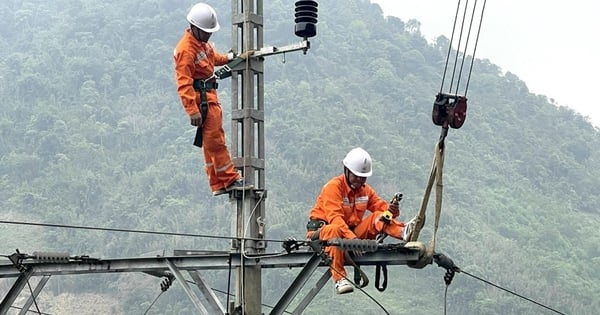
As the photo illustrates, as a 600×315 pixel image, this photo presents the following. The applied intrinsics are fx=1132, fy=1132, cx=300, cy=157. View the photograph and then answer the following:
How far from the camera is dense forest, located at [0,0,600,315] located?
305 ft

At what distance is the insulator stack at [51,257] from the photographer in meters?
11.1

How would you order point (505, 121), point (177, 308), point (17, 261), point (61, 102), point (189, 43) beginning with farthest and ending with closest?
point (505, 121) < point (61, 102) < point (177, 308) < point (189, 43) < point (17, 261)

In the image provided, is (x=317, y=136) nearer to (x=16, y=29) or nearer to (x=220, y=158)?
(x=16, y=29)

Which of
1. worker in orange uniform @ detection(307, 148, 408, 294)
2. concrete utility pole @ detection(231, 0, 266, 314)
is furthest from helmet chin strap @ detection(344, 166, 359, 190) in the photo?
concrete utility pole @ detection(231, 0, 266, 314)

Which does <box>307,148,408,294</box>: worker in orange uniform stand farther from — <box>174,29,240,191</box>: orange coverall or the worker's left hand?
<box>174,29,240,191</box>: orange coverall

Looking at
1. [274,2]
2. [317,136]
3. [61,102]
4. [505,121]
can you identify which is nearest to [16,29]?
[61,102]

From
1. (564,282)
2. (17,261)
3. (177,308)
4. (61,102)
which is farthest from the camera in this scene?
(61,102)

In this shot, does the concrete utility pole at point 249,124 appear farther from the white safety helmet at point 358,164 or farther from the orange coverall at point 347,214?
the white safety helmet at point 358,164

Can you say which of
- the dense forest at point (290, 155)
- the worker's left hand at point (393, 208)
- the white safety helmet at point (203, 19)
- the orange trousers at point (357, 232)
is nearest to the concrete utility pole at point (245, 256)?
the orange trousers at point (357, 232)

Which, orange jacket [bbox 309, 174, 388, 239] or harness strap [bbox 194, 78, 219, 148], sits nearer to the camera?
orange jacket [bbox 309, 174, 388, 239]

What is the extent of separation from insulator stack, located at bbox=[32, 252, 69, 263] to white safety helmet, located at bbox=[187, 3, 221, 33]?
Result: 10.2 ft

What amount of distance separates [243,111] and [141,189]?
93.0 m

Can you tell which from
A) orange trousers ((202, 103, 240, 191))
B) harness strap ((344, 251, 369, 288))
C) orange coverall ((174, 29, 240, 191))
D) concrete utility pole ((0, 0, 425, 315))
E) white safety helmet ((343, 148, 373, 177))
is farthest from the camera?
orange trousers ((202, 103, 240, 191))

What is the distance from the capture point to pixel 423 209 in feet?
33.9
